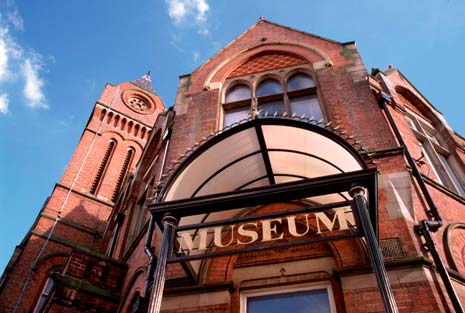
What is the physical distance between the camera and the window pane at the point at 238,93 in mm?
10539

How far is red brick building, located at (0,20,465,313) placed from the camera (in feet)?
16.2

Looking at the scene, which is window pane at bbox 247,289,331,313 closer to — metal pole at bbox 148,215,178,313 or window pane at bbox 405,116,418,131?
metal pole at bbox 148,215,178,313

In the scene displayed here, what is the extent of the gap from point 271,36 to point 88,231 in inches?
581

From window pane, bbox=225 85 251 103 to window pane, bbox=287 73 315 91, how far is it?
114cm

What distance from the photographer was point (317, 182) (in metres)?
4.83

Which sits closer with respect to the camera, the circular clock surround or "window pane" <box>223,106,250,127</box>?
"window pane" <box>223,106,250,127</box>

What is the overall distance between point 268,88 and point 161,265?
702cm

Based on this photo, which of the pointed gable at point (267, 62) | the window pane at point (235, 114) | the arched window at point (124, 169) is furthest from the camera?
the arched window at point (124, 169)

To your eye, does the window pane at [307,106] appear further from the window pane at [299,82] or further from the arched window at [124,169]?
the arched window at [124,169]

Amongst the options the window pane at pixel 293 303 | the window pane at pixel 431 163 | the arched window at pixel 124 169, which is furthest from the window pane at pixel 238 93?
the arched window at pixel 124 169

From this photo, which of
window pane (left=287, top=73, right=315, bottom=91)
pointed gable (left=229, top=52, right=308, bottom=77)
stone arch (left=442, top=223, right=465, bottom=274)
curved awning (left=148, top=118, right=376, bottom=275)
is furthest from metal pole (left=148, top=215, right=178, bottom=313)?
pointed gable (left=229, top=52, right=308, bottom=77)

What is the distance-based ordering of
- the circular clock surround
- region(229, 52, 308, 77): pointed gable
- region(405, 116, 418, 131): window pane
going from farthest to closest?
the circular clock surround, region(229, 52, 308, 77): pointed gable, region(405, 116, 418, 131): window pane

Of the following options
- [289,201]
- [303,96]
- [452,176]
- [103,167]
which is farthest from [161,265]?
[103,167]

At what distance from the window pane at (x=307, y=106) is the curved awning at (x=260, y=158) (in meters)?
2.71
